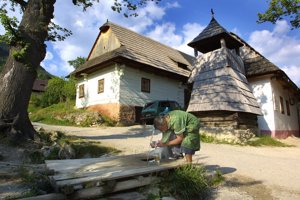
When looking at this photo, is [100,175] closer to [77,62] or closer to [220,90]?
[220,90]

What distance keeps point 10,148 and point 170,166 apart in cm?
507

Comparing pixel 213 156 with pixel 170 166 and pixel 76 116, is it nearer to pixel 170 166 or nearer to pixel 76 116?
pixel 170 166

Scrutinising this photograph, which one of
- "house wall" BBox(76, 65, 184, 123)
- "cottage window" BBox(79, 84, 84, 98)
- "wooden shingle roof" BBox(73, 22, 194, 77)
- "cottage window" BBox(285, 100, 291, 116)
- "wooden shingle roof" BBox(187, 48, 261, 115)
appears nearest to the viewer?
"wooden shingle roof" BBox(187, 48, 261, 115)

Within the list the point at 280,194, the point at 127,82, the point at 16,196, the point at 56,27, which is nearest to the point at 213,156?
the point at 280,194

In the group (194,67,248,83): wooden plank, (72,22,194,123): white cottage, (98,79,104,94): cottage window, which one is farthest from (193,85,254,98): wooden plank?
(98,79,104,94): cottage window

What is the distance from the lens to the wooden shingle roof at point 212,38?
626 inches

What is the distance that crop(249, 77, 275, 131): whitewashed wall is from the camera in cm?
1577

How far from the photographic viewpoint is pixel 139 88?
65.8 ft

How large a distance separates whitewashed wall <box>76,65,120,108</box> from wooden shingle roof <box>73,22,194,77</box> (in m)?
0.90

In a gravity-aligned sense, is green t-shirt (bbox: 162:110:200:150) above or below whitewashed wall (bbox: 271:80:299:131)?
below

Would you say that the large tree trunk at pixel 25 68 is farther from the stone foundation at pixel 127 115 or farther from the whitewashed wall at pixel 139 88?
the whitewashed wall at pixel 139 88

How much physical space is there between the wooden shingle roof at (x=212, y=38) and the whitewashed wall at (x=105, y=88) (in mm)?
6135

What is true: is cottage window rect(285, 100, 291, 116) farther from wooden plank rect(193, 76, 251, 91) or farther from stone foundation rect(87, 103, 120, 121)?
stone foundation rect(87, 103, 120, 121)

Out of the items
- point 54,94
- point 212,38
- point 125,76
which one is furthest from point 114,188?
point 54,94
